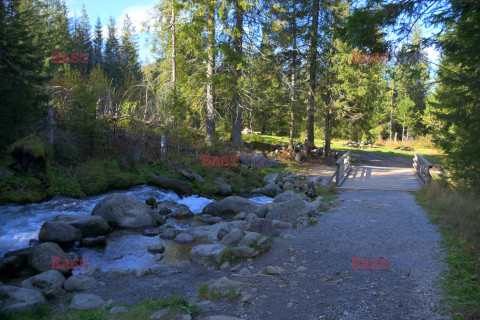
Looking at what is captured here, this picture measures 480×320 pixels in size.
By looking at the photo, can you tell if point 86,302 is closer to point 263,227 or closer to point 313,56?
point 263,227

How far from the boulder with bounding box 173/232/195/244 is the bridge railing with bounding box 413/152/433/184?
32.2 ft

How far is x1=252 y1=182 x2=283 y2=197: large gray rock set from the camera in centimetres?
1496

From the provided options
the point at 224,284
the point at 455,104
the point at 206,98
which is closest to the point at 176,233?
the point at 224,284

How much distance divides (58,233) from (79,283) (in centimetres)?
273

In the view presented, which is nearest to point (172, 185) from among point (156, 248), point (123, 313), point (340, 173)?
point (156, 248)

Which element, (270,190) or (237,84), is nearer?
(270,190)

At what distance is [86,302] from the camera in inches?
198

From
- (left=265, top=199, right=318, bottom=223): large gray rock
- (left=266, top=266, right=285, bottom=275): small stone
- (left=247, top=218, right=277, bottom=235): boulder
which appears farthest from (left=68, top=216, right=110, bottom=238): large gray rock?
(left=266, top=266, right=285, bottom=275): small stone

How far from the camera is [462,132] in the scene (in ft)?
37.6

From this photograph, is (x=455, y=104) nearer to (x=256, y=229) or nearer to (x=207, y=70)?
(x=256, y=229)

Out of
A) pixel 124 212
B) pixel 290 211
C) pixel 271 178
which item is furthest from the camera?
pixel 271 178

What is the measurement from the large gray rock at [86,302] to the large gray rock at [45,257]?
160cm

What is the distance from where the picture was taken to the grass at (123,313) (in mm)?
4387

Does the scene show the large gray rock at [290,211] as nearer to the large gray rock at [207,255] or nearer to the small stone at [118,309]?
the large gray rock at [207,255]
